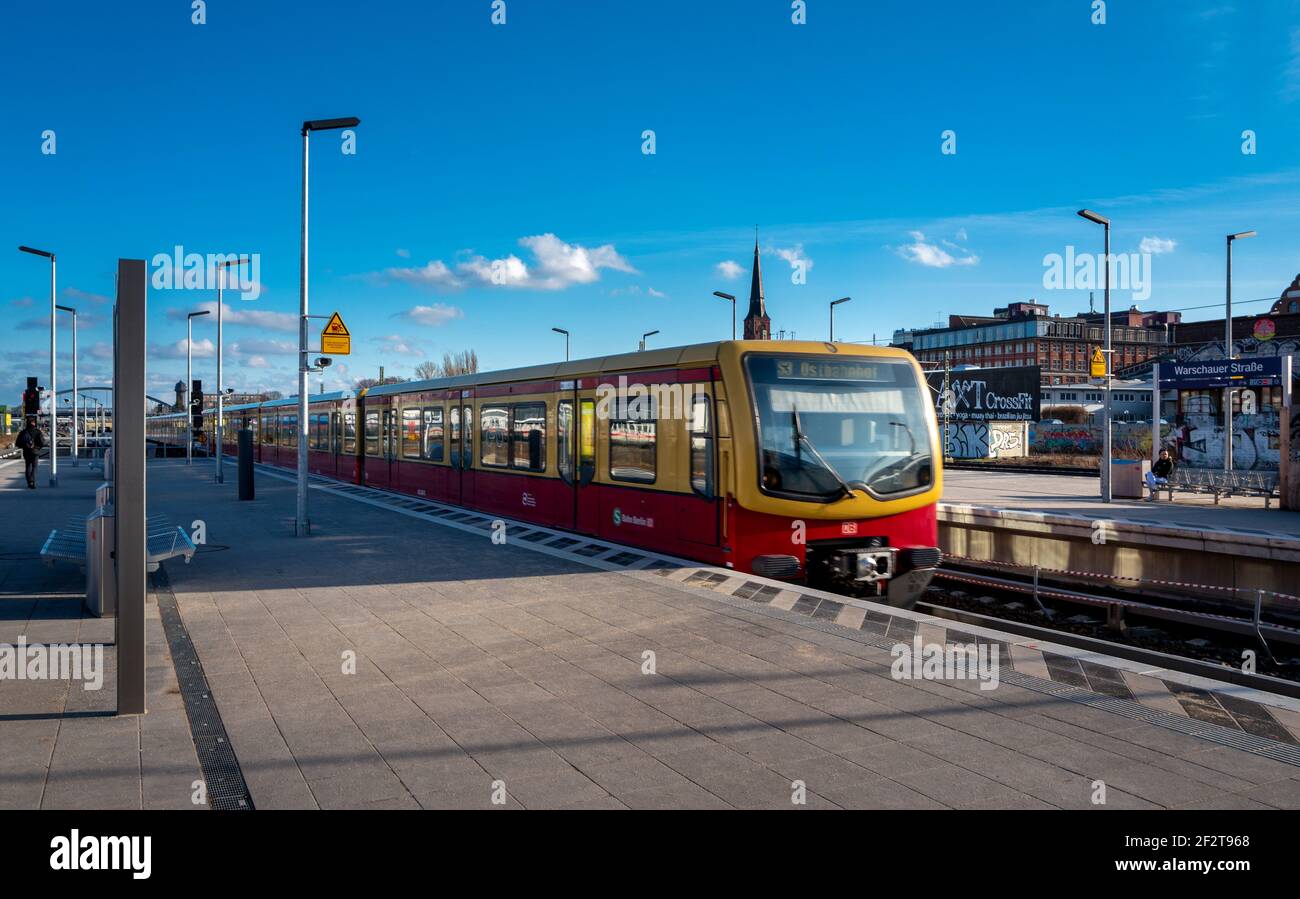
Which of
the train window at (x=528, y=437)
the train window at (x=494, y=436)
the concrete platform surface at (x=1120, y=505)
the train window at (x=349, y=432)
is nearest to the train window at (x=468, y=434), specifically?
the train window at (x=494, y=436)

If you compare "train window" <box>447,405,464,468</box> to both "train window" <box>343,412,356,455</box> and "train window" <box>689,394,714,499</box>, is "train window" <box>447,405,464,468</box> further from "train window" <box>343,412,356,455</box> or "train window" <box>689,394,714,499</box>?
"train window" <box>689,394,714,499</box>

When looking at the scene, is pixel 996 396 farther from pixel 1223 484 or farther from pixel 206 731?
pixel 206 731

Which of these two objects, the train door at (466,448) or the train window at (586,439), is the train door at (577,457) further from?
the train door at (466,448)

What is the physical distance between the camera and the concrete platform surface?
54.0 feet

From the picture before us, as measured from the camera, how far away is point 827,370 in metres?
10.3

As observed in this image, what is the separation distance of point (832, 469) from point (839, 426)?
1.77 feet

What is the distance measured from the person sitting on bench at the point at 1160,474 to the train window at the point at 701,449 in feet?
51.0

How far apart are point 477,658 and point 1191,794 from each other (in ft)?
15.2

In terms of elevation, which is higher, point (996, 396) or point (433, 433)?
point (996, 396)

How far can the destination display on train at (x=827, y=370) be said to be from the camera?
10172mm

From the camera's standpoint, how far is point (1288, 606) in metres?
12.9

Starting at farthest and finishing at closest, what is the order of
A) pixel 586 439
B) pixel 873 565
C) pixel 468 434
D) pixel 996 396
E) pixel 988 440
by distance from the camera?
pixel 996 396 → pixel 988 440 → pixel 468 434 → pixel 586 439 → pixel 873 565

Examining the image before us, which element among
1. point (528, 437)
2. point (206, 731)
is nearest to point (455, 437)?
point (528, 437)
